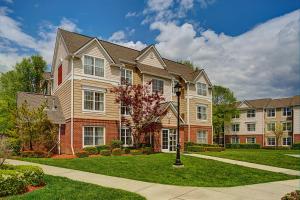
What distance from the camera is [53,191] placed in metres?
10.5

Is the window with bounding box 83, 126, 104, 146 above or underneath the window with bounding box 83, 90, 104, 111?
underneath

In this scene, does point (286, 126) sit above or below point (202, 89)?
below

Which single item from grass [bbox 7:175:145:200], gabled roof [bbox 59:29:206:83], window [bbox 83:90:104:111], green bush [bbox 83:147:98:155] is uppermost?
gabled roof [bbox 59:29:206:83]

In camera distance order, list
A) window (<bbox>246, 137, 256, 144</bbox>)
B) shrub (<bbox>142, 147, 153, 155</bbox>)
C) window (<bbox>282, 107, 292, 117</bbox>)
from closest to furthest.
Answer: shrub (<bbox>142, 147, 153, 155</bbox>) < window (<bbox>282, 107, 292, 117</bbox>) < window (<bbox>246, 137, 256, 144</bbox>)

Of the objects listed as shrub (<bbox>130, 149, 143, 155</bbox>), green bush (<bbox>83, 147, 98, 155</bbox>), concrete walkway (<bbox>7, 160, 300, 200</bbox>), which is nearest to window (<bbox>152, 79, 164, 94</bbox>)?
shrub (<bbox>130, 149, 143, 155</bbox>)

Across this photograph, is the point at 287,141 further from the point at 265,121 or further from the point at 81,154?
the point at 81,154

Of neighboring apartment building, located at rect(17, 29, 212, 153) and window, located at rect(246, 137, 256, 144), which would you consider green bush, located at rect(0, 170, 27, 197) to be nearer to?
neighboring apartment building, located at rect(17, 29, 212, 153)

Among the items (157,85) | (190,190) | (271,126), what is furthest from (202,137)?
(190,190)

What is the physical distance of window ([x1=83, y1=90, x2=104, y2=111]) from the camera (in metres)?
27.3

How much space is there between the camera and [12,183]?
10.3 meters

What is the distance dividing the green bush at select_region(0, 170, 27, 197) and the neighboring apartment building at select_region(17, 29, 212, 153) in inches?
597

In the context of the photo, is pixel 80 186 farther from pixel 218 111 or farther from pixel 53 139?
pixel 218 111

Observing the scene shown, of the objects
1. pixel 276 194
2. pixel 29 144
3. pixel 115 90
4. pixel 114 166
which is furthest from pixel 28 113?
pixel 276 194

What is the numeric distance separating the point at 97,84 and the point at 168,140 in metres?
9.81
